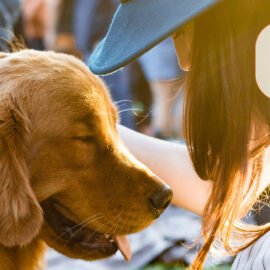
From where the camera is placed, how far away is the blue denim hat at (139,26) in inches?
50.9

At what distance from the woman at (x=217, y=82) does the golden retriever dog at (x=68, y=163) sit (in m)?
0.36

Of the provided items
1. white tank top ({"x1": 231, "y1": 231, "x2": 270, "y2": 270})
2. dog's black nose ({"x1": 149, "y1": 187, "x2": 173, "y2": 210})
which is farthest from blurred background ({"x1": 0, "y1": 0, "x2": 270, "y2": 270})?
white tank top ({"x1": 231, "y1": 231, "x2": 270, "y2": 270})

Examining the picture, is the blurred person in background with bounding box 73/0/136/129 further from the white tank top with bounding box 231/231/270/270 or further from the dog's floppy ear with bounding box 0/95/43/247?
the white tank top with bounding box 231/231/270/270

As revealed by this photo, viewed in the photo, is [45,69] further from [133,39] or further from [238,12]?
[238,12]

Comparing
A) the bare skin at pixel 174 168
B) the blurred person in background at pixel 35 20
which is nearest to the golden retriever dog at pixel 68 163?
the bare skin at pixel 174 168

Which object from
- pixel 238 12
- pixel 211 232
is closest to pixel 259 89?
pixel 238 12

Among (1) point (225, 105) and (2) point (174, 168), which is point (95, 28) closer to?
(2) point (174, 168)

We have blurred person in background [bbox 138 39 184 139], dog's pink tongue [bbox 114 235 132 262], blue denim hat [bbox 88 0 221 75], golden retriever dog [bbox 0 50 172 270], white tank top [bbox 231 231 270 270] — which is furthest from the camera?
blurred person in background [bbox 138 39 184 139]

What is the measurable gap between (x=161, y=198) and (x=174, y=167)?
363mm

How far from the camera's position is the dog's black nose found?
204 cm

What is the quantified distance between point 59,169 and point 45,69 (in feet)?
1.55

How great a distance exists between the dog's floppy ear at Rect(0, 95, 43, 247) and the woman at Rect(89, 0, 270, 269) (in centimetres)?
51
